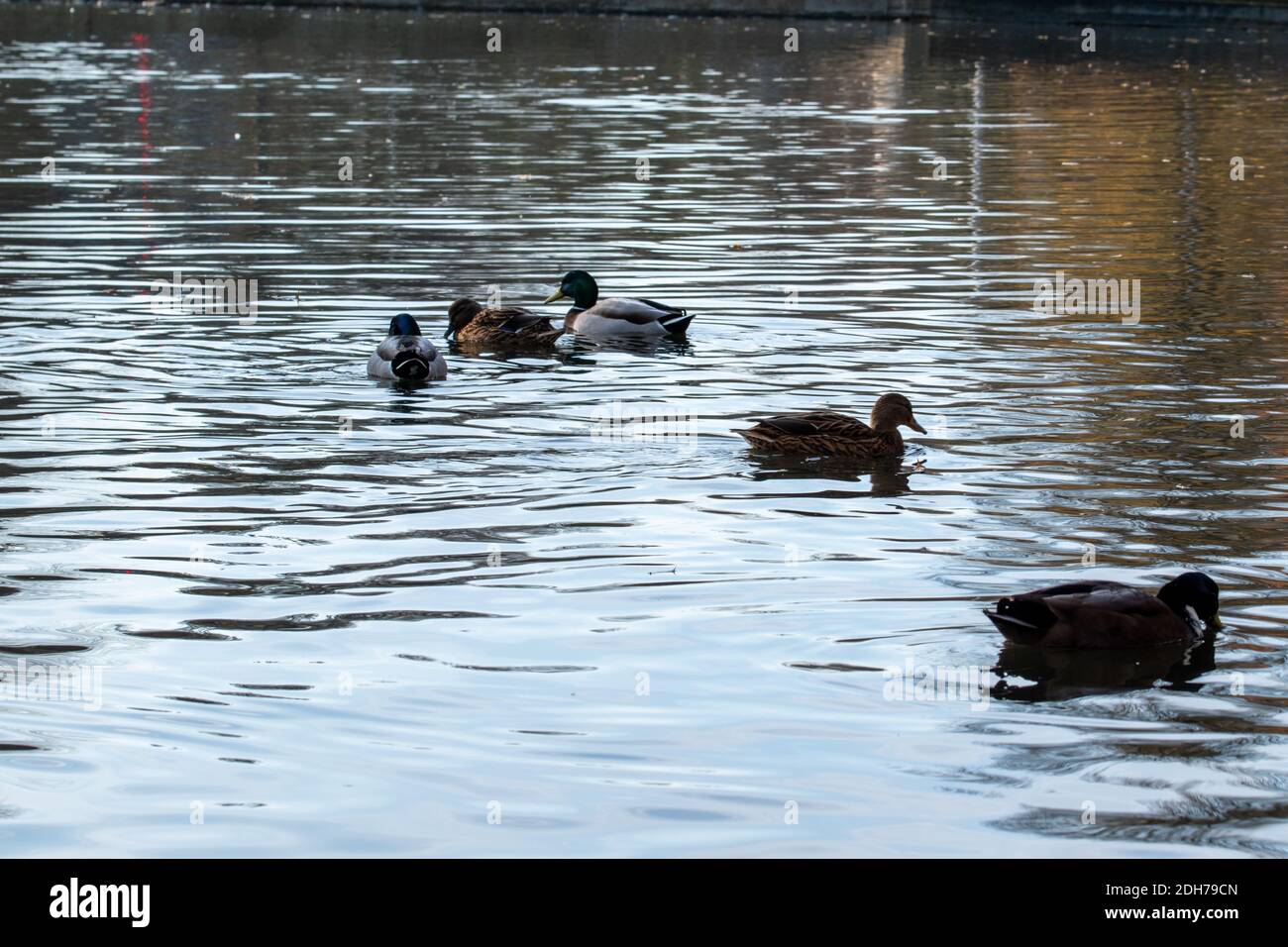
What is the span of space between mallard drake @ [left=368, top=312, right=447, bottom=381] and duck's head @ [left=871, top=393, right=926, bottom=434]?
3508 millimetres

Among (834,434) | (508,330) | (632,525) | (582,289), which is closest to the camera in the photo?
(632,525)

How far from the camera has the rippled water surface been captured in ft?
24.5

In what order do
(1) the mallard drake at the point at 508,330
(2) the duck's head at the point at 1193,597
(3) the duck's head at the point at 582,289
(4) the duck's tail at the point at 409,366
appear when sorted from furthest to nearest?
(3) the duck's head at the point at 582,289
(1) the mallard drake at the point at 508,330
(4) the duck's tail at the point at 409,366
(2) the duck's head at the point at 1193,597

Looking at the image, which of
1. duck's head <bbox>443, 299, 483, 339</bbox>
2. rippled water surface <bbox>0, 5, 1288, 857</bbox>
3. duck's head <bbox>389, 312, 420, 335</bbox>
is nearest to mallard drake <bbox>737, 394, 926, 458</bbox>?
rippled water surface <bbox>0, 5, 1288, 857</bbox>

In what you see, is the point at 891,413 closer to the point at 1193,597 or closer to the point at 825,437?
the point at 825,437

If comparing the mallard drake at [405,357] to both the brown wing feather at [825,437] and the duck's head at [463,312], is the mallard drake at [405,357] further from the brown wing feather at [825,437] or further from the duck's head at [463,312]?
the brown wing feather at [825,437]

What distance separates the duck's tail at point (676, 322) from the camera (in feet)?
54.7

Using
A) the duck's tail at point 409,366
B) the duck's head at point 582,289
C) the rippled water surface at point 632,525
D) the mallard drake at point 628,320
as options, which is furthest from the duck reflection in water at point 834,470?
the duck's head at point 582,289

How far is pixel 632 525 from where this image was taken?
11.0 metres

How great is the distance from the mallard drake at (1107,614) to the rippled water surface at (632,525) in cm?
11

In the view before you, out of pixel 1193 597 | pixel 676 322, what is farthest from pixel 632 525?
pixel 676 322

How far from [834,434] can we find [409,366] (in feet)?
11.5

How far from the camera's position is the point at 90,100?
42.1 m
